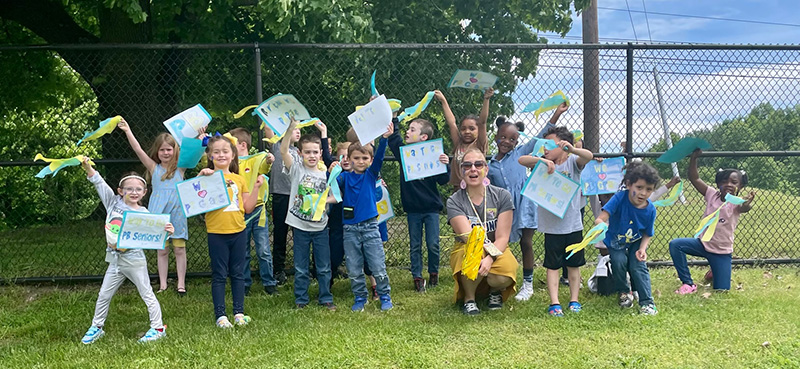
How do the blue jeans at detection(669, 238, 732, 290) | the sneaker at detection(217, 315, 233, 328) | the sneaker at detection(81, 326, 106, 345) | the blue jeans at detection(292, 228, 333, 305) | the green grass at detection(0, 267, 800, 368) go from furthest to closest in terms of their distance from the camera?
the blue jeans at detection(669, 238, 732, 290) < the blue jeans at detection(292, 228, 333, 305) < the sneaker at detection(217, 315, 233, 328) < the sneaker at detection(81, 326, 106, 345) < the green grass at detection(0, 267, 800, 368)

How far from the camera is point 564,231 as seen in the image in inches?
187

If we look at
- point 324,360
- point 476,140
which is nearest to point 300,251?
point 324,360

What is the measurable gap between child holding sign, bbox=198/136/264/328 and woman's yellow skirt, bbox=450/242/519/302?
1.75 metres

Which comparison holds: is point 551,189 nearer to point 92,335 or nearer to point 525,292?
point 525,292

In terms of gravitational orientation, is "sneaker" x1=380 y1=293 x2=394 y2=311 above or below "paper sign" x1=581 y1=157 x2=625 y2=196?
Result: below

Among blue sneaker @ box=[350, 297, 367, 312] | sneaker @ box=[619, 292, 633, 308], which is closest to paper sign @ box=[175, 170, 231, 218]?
blue sneaker @ box=[350, 297, 367, 312]

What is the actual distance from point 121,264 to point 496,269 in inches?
115

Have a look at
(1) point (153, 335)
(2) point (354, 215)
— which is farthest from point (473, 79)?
(1) point (153, 335)

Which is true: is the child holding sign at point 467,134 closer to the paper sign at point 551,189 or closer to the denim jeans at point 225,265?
the paper sign at point 551,189

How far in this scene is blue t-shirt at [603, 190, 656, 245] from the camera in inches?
182

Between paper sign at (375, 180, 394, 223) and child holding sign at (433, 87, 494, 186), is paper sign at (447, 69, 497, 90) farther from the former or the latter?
paper sign at (375, 180, 394, 223)

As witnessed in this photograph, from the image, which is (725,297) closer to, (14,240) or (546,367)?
(546,367)

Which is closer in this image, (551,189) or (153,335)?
(153,335)

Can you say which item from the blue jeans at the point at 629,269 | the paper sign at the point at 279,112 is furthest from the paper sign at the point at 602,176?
the paper sign at the point at 279,112
